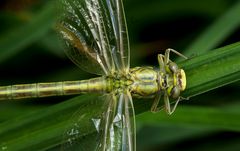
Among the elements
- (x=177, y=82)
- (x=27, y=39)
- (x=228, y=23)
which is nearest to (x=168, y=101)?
(x=177, y=82)

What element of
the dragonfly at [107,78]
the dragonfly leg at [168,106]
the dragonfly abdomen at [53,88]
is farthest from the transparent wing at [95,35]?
the dragonfly leg at [168,106]

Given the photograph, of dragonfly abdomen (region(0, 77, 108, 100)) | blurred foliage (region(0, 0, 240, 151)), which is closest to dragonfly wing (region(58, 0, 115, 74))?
dragonfly abdomen (region(0, 77, 108, 100))

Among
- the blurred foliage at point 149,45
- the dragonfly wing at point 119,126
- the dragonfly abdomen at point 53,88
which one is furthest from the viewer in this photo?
the blurred foliage at point 149,45

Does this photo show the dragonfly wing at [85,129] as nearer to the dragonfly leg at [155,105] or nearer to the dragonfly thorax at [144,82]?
the dragonfly thorax at [144,82]

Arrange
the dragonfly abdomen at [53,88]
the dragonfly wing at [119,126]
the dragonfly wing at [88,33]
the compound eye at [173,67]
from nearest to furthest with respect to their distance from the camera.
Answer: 1. the compound eye at [173,67]
2. the dragonfly wing at [119,126]
3. the dragonfly abdomen at [53,88]
4. the dragonfly wing at [88,33]

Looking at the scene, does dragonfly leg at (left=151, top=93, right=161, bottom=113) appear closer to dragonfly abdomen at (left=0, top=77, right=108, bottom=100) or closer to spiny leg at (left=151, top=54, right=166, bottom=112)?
spiny leg at (left=151, top=54, right=166, bottom=112)

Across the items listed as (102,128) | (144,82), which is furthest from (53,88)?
(144,82)

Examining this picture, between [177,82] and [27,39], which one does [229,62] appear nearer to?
[177,82]

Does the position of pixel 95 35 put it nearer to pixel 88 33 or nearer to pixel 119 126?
pixel 88 33
